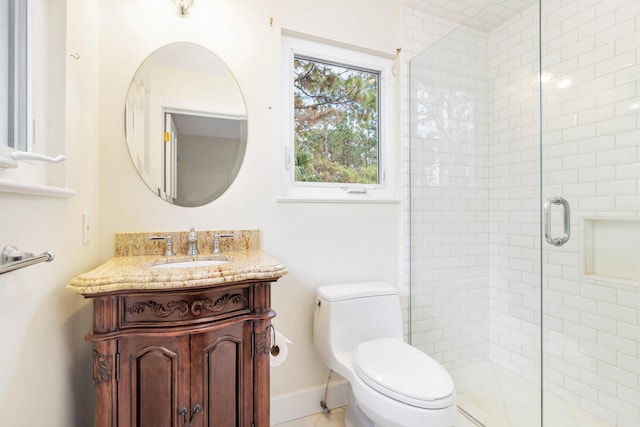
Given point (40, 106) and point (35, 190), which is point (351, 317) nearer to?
point (35, 190)

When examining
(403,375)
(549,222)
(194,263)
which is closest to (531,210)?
(549,222)

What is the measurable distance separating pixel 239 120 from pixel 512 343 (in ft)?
7.23

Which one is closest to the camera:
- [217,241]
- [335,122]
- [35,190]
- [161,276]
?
[35,190]

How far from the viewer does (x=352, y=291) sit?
5.49ft

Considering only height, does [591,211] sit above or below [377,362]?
above

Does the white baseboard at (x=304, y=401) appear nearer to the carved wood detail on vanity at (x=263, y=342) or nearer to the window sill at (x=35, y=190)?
the carved wood detail on vanity at (x=263, y=342)

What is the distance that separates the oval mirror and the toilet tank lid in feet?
2.55

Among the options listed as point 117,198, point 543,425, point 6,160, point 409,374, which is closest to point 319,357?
point 409,374

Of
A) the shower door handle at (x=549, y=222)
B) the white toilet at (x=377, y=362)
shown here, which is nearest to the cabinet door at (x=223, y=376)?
the white toilet at (x=377, y=362)

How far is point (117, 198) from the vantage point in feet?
4.73

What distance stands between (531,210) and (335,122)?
137 centimetres

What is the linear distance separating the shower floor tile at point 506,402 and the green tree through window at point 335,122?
1.40 m

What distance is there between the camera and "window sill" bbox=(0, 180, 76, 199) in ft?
2.28

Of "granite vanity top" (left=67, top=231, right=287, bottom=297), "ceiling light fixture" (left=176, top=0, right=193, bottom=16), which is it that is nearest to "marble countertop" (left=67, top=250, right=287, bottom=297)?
"granite vanity top" (left=67, top=231, right=287, bottom=297)
